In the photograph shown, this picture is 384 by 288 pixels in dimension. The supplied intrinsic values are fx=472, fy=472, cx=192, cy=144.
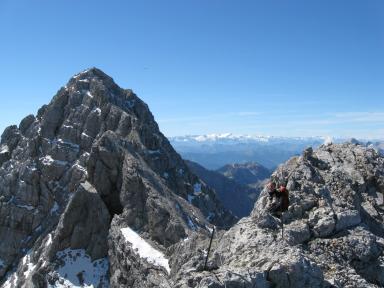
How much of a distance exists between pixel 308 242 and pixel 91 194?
53.1 m

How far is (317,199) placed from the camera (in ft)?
97.0

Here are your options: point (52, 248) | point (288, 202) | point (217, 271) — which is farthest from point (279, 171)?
point (52, 248)

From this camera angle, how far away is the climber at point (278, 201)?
27172 millimetres

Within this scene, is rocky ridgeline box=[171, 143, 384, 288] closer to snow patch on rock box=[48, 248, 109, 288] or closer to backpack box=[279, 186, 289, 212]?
backpack box=[279, 186, 289, 212]

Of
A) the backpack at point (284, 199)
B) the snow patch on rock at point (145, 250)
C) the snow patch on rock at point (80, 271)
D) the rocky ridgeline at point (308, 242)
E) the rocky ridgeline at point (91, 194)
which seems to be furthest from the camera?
the snow patch on rock at point (80, 271)

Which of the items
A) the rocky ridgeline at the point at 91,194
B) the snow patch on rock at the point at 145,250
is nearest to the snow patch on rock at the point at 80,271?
the rocky ridgeline at the point at 91,194

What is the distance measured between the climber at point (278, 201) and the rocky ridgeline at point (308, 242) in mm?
755

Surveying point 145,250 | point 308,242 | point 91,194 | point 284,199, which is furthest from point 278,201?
point 91,194

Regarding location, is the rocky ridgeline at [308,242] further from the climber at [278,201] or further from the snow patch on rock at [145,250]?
the snow patch on rock at [145,250]

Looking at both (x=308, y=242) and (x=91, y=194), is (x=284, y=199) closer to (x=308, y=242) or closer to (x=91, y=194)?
(x=308, y=242)

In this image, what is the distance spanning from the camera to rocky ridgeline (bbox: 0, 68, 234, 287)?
6425cm

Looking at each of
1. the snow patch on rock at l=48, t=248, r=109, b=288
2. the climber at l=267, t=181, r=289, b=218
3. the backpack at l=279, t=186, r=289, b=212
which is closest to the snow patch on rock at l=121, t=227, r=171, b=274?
the snow patch on rock at l=48, t=248, r=109, b=288

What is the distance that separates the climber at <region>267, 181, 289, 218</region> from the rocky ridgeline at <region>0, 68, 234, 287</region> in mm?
15476

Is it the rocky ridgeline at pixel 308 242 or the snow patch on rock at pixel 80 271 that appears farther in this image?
the snow patch on rock at pixel 80 271
